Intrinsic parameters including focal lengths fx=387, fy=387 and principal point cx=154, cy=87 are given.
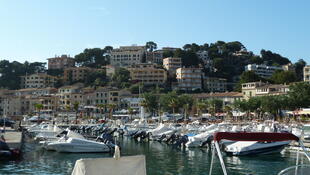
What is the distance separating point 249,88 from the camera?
123625 millimetres

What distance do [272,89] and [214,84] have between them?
44.1 m

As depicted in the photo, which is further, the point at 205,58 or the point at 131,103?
the point at 205,58

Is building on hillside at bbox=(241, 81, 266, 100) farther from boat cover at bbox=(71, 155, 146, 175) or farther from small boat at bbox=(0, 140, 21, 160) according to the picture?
boat cover at bbox=(71, 155, 146, 175)

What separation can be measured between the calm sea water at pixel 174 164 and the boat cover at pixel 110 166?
18455mm

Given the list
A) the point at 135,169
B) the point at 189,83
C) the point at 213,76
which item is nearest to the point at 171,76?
the point at 189,83

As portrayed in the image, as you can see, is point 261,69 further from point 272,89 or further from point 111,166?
point 111,166

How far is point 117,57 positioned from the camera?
182 metres

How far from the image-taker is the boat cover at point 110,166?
24.2ft

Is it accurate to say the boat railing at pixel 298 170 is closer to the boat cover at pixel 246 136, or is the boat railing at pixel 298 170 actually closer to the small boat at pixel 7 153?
the boat cover at pixel 246 136

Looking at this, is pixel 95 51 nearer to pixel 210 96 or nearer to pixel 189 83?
pixel 189 83

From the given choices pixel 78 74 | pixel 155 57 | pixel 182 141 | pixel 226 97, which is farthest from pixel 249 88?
pixel 182 141

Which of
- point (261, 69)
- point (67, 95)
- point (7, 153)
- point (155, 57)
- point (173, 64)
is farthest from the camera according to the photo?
point (155, 57)

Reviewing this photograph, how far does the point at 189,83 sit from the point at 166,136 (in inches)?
3969

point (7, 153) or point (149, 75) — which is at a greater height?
point (149, 75)
